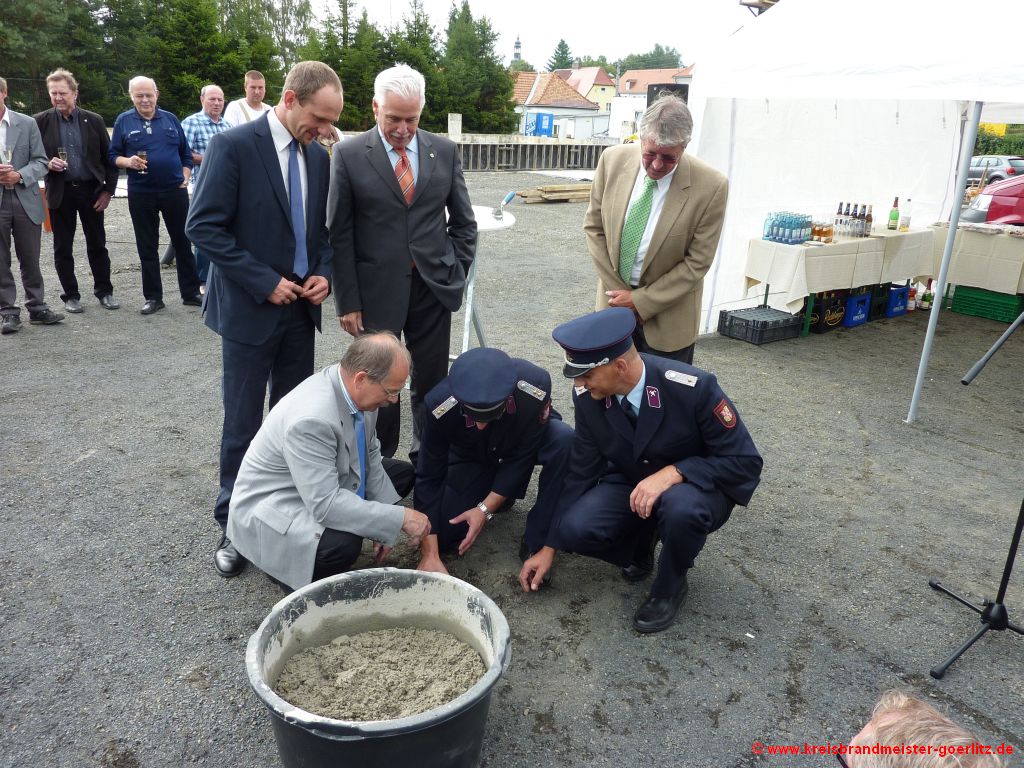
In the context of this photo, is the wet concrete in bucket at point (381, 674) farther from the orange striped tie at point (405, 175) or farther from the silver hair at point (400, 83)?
the silver hair at point (400, 83)

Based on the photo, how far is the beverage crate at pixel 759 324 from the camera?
19.7 ft

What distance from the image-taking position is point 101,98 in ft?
71.5

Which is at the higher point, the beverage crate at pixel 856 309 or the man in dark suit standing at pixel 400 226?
the man in dark suit standing at pixel 400 226

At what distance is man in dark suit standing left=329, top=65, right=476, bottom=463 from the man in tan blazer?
2.44 feet

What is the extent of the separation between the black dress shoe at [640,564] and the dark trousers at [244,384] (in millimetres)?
1552

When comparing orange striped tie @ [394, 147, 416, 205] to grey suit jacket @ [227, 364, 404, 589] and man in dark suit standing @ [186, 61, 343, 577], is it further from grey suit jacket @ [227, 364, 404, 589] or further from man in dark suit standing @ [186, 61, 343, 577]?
grey suit jacket @ [227, 364, 404, 589]

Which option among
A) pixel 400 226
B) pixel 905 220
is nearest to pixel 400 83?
pixel 400 226

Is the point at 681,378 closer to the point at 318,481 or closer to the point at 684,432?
the point at 684,432

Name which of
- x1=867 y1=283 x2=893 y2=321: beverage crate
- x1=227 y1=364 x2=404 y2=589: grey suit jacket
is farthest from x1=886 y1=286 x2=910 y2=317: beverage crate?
x1=227 y1=364 x2=404 y2=589: grey suit jacket

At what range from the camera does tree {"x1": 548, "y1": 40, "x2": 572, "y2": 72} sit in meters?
93.9

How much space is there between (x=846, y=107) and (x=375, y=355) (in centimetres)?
619

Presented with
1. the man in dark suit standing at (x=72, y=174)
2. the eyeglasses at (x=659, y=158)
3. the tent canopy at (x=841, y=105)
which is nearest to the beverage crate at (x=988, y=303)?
the tent canopy at (x=841, y=105)

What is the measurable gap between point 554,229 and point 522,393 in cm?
854

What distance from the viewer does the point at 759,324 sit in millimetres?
5984
